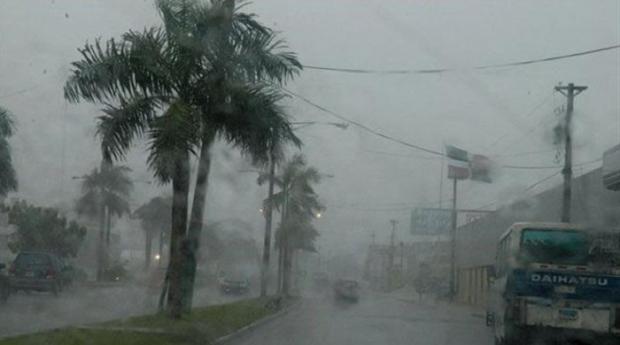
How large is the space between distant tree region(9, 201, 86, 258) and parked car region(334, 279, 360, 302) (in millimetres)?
14359

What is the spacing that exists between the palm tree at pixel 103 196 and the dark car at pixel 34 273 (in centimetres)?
560

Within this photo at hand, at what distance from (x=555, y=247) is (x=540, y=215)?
2172 cm

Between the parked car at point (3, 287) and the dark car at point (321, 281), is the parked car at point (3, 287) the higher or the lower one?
the higher one

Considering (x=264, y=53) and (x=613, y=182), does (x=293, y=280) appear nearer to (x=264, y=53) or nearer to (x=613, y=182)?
(x=613, y=182)

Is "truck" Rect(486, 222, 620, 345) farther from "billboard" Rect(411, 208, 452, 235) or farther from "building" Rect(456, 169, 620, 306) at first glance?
"billboard" Rect(411, 208, 452, 235)

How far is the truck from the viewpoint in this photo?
17.8 metres

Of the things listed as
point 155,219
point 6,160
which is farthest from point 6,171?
point 155,219

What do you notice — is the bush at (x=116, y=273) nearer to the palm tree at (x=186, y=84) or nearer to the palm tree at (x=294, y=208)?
the palm tree at (x=294, y=208)

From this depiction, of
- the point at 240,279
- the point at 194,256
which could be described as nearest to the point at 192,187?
the point at 194,256

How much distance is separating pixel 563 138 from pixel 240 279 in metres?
26.6

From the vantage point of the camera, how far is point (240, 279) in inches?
2160

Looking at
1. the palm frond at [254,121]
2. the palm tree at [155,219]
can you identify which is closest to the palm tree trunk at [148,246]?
the palm tree at [155,219]

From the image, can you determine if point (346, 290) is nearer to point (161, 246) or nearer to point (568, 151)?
point (161, 246)

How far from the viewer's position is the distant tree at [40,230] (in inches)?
1970
